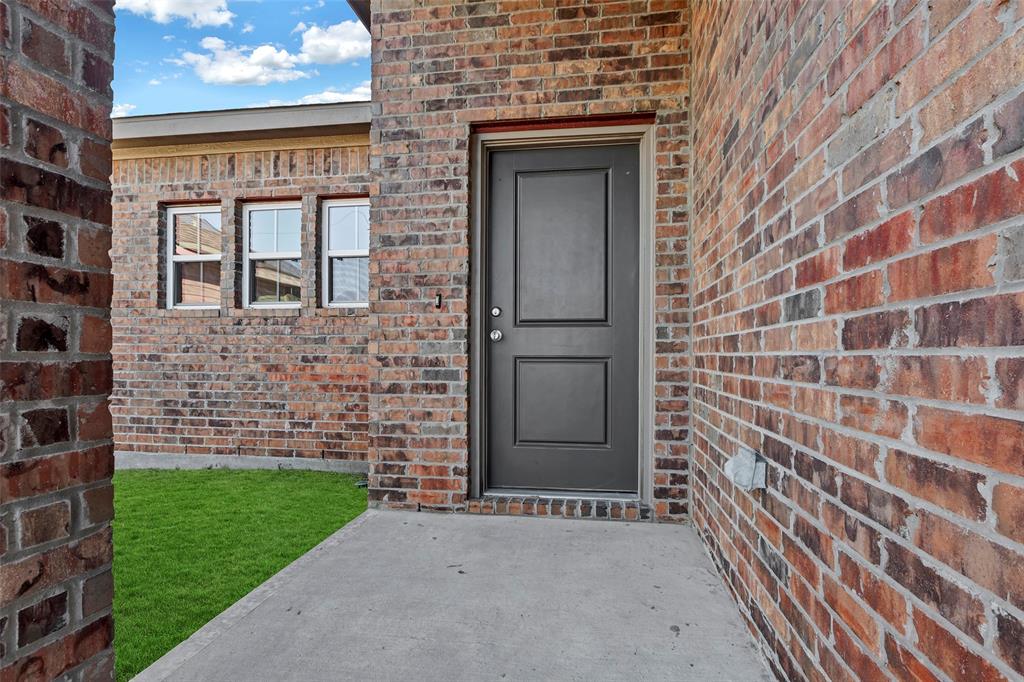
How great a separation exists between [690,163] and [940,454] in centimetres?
232

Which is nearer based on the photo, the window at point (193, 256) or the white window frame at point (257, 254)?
the white window frame at point (257, 254)

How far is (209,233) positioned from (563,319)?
3.99 m

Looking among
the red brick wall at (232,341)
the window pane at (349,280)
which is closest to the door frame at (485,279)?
the red brick wall at (232,341)

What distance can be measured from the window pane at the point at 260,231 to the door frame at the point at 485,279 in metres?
2.86

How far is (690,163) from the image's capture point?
2.82 meters

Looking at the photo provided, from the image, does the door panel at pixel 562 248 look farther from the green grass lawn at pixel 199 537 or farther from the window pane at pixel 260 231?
the window pane at pixel 260 231

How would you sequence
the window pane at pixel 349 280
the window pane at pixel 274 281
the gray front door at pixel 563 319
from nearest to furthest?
the gray front door at pixel 563 319 → the window pane at pixel 349 280 → the window pane at pixel 274 281

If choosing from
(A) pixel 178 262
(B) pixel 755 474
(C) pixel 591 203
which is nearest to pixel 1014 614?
(B) pixel 755 474

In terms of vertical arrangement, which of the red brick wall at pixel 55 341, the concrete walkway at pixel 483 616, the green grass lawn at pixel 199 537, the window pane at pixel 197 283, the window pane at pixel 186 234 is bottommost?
the green grass lawn at pixel 199 537

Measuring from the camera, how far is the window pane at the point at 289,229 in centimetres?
496

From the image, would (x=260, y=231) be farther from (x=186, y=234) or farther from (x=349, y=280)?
(x=349, y=280)

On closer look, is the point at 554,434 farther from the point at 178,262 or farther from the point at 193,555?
the point at 178,262

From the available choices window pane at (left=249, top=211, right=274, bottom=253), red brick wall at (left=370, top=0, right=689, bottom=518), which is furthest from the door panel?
window pane at (left=249, top=211, right=274, bottom=253)

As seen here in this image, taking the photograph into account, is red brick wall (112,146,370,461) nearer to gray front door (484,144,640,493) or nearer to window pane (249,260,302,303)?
window pane (249,260,302,303)
